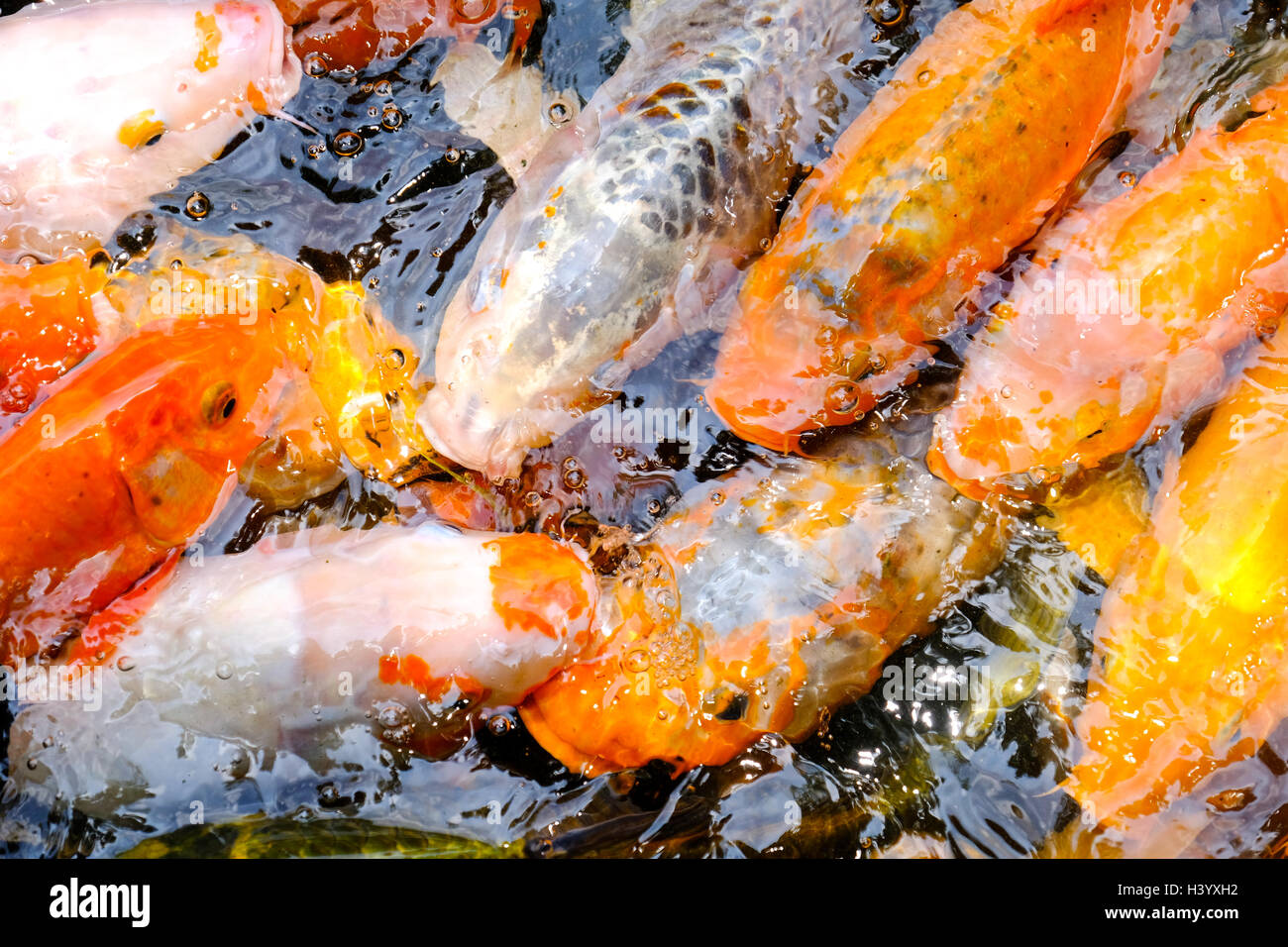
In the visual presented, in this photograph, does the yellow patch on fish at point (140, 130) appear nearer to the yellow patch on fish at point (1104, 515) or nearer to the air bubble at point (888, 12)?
the air bubble at point (888, 12)

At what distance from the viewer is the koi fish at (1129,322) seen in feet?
8.47

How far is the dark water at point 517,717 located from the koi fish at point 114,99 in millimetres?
94

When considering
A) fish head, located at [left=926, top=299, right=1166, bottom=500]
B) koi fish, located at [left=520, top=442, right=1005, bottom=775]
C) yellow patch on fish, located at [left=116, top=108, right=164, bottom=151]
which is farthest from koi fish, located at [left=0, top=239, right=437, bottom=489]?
fish head, located at [left=926, top=299, right=1166, bottom=500]

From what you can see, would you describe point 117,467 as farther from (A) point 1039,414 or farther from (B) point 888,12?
(B) point 888,12

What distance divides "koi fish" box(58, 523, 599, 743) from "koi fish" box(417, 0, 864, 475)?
0.39 meters

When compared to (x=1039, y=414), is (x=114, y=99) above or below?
above

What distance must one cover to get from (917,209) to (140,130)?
2159 millimetres

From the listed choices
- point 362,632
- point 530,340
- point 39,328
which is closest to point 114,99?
point 39,328

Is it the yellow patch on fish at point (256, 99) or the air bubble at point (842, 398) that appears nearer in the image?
the air bubble at point (842, 398)

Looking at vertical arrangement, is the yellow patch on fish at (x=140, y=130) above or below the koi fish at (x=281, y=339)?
above

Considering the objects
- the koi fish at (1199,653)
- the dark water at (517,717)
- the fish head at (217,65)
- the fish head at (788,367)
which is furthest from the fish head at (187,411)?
the koi fish at (1199,653)

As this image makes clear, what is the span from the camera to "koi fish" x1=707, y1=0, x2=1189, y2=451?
8.58 ft

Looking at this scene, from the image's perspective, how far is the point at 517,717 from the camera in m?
2.56

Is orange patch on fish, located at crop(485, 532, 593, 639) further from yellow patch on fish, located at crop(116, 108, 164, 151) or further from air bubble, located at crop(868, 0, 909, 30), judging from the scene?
air bubble, located at crop(868, 0, 909, 30)
